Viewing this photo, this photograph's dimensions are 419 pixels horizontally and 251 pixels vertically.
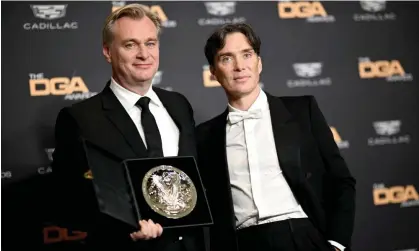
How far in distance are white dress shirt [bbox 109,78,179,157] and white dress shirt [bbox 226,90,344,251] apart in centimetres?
24

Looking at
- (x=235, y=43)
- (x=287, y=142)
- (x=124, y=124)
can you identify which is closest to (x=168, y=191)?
(x=124, y=124)

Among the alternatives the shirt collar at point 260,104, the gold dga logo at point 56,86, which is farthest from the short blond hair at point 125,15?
the gold dga logo at point 56,86

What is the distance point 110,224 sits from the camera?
7.45 feet

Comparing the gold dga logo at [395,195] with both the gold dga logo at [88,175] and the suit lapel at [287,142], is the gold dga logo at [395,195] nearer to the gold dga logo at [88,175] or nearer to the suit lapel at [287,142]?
the suit lapel at [287,142]

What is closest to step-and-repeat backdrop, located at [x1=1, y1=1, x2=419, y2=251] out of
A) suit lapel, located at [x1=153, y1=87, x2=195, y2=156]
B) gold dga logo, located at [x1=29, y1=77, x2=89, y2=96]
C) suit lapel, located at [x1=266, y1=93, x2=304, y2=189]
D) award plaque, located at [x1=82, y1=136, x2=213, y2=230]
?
gold dga logo, located at [x1=29, y1=77, x2=89, y2=96]

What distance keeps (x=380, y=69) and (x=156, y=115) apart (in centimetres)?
194

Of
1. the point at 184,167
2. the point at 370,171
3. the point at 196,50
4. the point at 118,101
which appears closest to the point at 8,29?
the point at 196,50

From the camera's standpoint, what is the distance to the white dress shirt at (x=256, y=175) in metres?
2.51

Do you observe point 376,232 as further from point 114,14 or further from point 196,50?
point 114,14

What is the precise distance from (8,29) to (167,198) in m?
1.69

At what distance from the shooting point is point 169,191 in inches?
90.4

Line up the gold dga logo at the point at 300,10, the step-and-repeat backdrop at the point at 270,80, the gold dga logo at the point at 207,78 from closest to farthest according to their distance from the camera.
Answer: the step-and-repeat backdrop at the point at 270,80, the gold dga logo at the point at 207,78, the gold dga logo at the point at 300,10

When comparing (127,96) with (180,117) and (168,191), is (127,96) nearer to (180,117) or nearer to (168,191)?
(180,117)

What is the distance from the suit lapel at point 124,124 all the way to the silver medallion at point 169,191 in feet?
0.44
